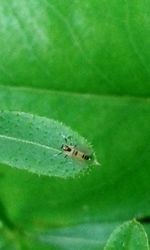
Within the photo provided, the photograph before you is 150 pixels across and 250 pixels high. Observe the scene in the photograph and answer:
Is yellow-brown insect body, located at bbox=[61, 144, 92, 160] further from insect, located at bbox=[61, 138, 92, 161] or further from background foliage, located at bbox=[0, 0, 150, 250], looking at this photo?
background foliage, located at bbox=[0, 0, 150, 250]

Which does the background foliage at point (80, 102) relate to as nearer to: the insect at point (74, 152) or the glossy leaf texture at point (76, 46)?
the glossy leaf texture at point (76, 46)

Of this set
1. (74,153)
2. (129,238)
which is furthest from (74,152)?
(129,238)

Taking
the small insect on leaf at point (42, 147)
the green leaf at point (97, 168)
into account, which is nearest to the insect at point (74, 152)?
the small insect on leaf at point (42, 147)

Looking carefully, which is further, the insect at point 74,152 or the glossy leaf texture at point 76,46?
the glossy leaf texture at point 76,46

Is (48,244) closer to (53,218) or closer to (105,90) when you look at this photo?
(53,218)

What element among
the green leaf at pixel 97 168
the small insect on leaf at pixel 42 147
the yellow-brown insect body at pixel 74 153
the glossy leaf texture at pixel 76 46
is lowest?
the green leaf at pixel 97 168

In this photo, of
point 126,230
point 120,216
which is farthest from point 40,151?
point 120,216

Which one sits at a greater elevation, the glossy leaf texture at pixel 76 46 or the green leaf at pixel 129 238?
the glossy leaf texture at pixel 76 46

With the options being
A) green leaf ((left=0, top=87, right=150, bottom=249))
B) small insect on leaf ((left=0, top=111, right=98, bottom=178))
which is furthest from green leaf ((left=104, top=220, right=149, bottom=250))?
green leaf ((left=0, top=87, right=150, bottom=249))
